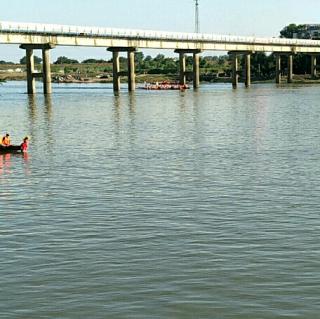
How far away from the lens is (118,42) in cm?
14562

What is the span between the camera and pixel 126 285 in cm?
1783

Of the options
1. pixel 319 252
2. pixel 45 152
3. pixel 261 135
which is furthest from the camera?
pixel 261 135

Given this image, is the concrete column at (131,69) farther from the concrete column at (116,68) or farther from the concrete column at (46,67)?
the concrete column at (46,67)

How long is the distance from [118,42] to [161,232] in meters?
126

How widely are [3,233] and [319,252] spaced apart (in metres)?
A: 10.2

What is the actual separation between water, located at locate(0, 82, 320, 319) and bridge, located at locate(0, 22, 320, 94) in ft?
258

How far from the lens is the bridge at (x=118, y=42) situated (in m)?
125

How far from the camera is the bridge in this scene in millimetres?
125000

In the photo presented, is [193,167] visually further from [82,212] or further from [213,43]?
[213,43]

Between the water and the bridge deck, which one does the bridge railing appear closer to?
→ the bridge deck

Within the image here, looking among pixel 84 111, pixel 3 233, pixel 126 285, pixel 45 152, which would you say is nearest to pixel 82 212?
pixel 3 233

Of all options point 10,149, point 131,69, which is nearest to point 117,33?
point 131,69

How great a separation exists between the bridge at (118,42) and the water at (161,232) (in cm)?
7856

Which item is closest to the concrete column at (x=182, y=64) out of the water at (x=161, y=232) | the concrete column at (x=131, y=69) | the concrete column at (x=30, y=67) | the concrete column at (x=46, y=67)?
the concrete column at (x=131, y=69)
